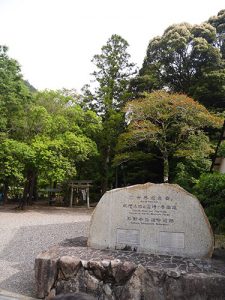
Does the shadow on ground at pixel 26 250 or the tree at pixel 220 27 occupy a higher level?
the tree at pixel 220 27

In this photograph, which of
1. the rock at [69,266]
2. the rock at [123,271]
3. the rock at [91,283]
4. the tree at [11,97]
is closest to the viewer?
the rock at [123,271]

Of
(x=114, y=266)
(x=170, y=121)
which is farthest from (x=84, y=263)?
(x=170, y=121)

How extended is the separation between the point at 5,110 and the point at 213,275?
14.4 meters

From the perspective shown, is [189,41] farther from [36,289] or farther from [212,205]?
[36,289]

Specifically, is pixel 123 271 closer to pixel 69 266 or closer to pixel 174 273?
pixel 174 273

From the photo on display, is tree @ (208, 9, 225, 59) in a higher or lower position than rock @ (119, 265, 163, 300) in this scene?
higher

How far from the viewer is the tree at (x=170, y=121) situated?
46.3 ft

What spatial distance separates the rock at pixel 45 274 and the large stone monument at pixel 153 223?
1130 millimetres

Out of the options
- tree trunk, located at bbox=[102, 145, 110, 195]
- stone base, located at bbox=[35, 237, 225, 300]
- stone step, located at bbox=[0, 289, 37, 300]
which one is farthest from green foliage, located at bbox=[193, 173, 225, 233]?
tree trunk, located at bbox=[102, 145, 110, 195]

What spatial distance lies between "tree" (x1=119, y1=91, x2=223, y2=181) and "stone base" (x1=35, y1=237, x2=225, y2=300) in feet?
30.5

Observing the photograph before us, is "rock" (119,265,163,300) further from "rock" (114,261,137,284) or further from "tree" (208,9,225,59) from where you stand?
"tree" (208,9,225,59)

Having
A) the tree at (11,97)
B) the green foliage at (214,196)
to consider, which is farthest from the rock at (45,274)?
the tree at (11,97)

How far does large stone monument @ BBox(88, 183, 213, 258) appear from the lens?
19.7 feet

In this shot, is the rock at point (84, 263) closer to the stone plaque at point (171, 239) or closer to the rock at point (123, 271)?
the rock at point (123, 271)
